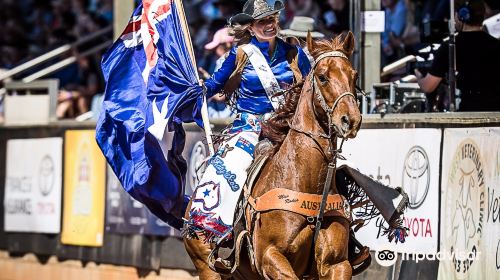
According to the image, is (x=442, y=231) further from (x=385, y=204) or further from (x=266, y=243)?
(x=266, y=243)

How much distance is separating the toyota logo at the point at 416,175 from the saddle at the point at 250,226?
1.91m

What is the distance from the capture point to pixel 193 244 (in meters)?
9.59

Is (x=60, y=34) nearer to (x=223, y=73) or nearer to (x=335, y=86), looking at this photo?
(x=223, y=73)

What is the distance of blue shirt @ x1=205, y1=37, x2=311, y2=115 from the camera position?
30.3 ft

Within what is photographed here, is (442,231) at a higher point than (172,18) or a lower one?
lower

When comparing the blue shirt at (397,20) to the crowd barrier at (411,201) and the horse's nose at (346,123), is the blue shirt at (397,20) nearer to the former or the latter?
the crowd barrier at (411,201)

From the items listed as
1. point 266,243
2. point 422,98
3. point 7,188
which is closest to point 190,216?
→ point 266,243

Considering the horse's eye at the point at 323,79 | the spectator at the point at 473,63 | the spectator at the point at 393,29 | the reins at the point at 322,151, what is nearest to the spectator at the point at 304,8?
the spectator at the point at 393,29

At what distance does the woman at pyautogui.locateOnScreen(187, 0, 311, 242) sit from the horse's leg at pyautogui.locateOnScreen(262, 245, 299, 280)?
2.65 ft

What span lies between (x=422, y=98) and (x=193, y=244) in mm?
3612

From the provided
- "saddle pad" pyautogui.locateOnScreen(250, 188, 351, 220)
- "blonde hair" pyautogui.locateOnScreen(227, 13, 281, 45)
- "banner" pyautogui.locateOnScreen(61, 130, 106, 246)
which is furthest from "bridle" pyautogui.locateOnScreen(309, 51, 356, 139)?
"banner" pyautogui.locateOnScreen(61, 130, 106, 246)

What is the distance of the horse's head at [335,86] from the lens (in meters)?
7.71

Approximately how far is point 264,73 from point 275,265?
5.80ft

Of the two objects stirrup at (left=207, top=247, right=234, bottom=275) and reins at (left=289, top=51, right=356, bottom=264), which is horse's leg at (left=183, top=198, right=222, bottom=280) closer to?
stirrup at (left=207, top=247, right=234, bottom=275)
